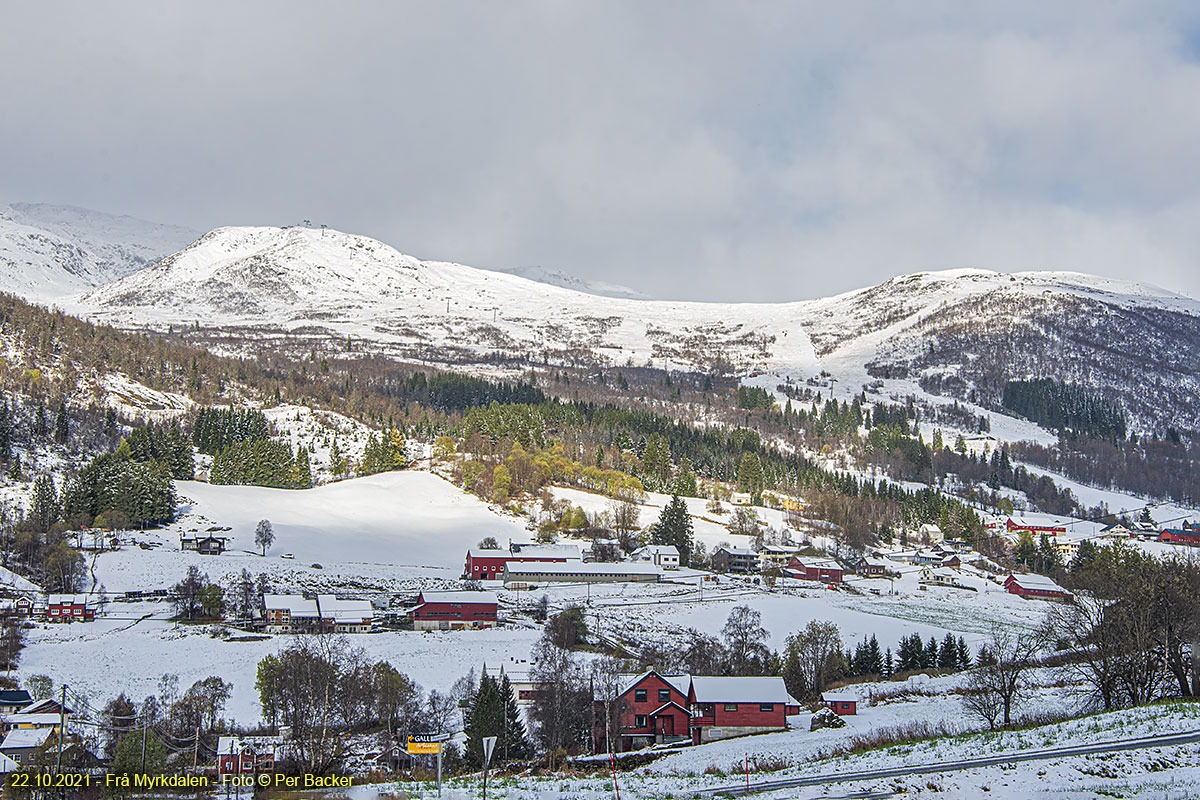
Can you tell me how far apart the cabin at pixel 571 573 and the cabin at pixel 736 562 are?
1017 cm

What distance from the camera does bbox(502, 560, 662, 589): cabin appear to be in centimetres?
9269

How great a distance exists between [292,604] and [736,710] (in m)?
40.4

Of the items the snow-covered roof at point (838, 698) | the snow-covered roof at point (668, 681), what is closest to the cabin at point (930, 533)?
the snow-covered roof at point (838, 698)

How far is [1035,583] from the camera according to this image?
10175 centimetres

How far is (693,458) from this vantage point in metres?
162

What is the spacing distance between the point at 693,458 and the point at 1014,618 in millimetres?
81521

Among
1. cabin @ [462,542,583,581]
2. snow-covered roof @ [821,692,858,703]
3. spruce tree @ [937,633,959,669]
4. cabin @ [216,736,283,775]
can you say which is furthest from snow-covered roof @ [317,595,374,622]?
spruce tree @ [937,633,959,669]

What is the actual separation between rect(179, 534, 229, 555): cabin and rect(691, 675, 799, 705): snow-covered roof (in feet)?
205

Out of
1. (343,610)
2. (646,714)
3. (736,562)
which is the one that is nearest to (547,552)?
(736,562)

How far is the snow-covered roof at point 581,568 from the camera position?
9331 centimetres

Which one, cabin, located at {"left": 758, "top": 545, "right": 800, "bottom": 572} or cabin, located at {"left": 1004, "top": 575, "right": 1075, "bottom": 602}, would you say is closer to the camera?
cabin, located at {"left": 1004, "top": 575, "right": 1075, "bottom": 602}

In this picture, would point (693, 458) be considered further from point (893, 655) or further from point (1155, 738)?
point (1155, 738)

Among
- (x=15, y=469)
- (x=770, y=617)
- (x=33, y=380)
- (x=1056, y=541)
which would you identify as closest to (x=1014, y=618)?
(x=770, y=617)

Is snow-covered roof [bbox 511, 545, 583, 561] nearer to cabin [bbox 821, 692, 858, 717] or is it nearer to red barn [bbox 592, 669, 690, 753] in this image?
red barn [bbox 592, 669, 690, 753]
